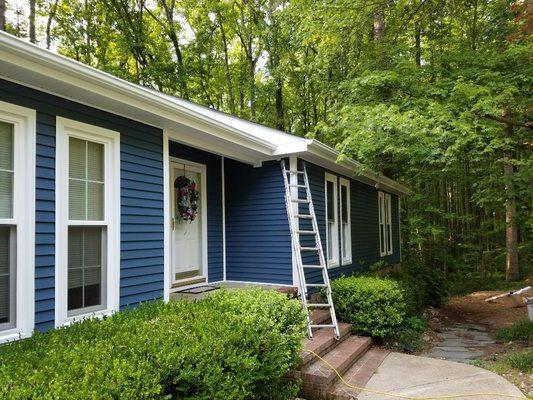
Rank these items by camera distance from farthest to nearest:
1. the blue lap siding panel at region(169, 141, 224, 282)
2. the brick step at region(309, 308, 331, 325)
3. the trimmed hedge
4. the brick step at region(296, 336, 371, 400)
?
1. the blue lap siding panel at region(169, 141, 224, 282)
2. the brick step at region(309, 308, 331, 325)
3. the brick step at region(296, 336, 371, 400)
4. the trimmed hedge

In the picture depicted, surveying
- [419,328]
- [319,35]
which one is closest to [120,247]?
[419,328]

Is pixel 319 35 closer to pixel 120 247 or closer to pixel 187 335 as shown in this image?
pixel 120 247

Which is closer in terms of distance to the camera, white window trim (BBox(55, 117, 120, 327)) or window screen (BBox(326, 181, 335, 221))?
white window trim (BBox(55, 117, 120, 327))

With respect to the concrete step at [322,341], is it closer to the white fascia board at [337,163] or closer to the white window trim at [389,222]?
the white fascia board at [337,163]

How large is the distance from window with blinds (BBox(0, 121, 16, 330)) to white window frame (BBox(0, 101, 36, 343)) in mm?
29

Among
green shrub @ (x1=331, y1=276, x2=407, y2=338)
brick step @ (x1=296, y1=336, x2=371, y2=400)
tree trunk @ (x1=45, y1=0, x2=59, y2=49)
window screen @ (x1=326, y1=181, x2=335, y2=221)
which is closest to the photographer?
brick step @ (x1=296, y1=336, x2=371, y2=400)

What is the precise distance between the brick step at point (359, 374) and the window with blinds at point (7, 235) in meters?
3.19

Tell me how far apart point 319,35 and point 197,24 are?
1092 centimetres

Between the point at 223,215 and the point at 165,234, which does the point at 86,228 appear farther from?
the point at 223,215

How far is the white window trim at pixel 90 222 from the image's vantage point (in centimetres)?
367

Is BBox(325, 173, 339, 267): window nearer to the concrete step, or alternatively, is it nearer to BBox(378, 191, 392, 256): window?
the concrete step

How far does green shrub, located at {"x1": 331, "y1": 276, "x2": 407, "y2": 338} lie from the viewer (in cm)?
627

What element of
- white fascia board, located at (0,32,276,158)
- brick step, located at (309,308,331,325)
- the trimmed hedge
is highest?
white fascia board, located at (0,32,276,158)

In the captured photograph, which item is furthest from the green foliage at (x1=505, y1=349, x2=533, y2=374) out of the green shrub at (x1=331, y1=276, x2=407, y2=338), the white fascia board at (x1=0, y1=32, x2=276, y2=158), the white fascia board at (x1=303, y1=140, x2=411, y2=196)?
the white fascia board at (x1=0, y1=32, x2=276, y2=158)
